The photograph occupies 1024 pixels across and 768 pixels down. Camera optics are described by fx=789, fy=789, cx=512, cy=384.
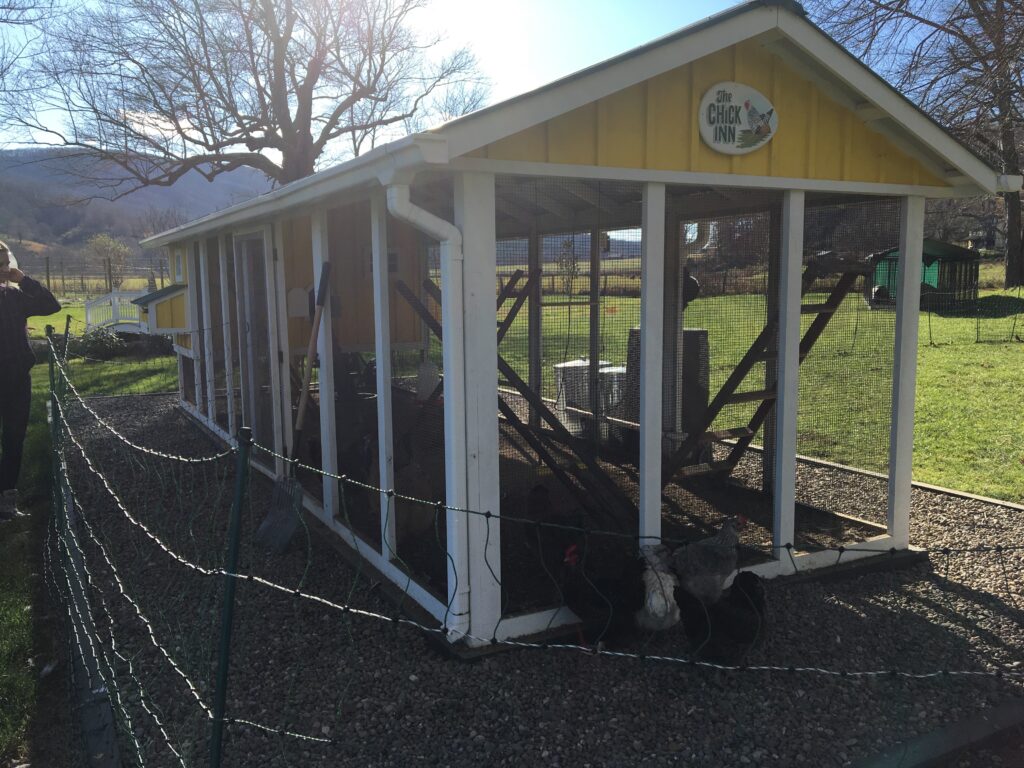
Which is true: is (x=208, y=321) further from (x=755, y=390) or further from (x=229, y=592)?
(x=229, y=592)

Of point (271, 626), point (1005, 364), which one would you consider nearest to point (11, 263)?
point (271, 626)

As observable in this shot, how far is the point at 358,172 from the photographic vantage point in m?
3.86

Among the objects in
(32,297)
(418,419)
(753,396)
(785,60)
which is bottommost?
(418,419)

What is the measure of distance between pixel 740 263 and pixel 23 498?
6091 mm

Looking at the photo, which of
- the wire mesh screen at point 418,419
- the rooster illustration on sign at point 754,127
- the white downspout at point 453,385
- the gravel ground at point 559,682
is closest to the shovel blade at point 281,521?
the gravel ground at point 559,682

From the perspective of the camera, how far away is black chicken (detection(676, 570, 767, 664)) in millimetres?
3834

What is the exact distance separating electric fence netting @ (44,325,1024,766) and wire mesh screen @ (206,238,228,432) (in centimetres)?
319

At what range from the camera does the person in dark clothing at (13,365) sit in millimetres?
5902

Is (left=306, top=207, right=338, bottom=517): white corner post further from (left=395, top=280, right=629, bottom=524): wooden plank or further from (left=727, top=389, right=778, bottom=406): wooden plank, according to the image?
(left=727, top=389, right=778, bottom=406): wooden plank

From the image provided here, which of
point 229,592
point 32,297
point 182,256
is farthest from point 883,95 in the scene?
point 182,256

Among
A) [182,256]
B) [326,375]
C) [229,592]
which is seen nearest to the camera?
[229,592]

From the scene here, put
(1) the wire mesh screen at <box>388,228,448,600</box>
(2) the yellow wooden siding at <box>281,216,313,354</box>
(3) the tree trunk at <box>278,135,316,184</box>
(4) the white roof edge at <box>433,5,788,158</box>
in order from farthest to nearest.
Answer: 1. (3) the tree trunk at <box>278,135,316,184</box>
2. (2) the yellow wooden siding at <box>281,216,313,354</box>
3. (1) the wire mesh screen at <box>388,228,448,600</box>
4. (4) the white roof edge at <box>433,5,788,158</box>

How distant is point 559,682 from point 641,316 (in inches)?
75.5

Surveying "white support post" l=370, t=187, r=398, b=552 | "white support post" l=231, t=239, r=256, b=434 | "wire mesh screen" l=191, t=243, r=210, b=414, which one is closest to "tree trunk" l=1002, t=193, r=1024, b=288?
"wire mesh screen" l=191, t=243, r=210, b=414
